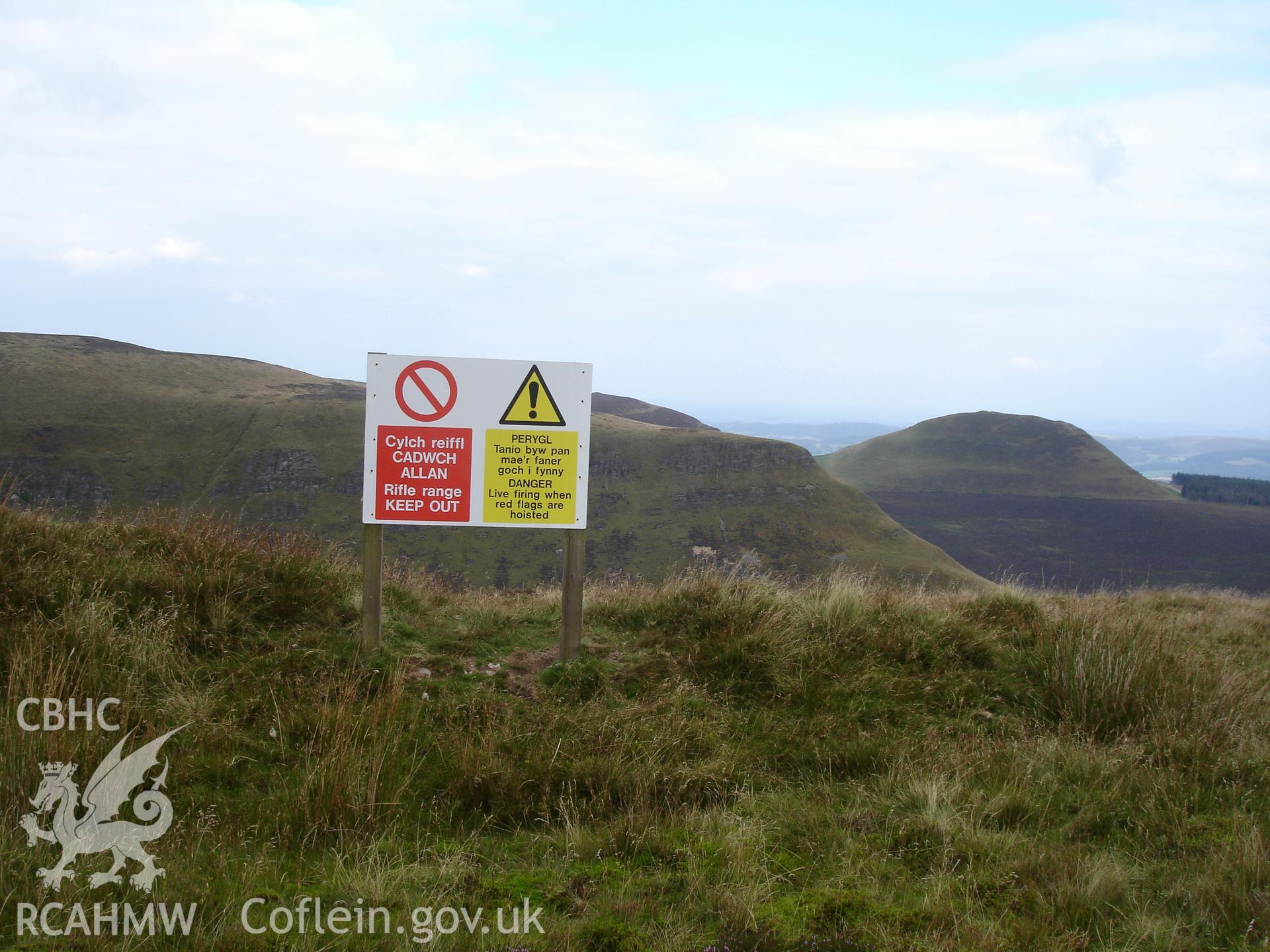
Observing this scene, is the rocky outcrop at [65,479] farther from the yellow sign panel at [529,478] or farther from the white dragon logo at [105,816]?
the white dragon logo at [105,816]

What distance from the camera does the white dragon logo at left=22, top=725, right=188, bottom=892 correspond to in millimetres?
3021

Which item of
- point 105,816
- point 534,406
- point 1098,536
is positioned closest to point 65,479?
point 534,406

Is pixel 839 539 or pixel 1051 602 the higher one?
pixel 1051 602

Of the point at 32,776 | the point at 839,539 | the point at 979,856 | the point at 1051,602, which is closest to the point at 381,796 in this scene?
the point at 32,776

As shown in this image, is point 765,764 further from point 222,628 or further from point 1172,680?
point 222,628

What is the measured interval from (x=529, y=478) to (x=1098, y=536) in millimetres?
120110

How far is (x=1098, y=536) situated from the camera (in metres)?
107

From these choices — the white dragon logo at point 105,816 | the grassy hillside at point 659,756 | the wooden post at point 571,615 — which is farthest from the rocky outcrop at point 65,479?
the white dragon logo at point 105,816

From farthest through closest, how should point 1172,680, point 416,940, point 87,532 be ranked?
1. point 87,532
2. point 1172,680
3. point 416,940

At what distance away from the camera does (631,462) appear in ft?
341

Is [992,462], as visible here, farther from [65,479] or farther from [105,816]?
[105,816]

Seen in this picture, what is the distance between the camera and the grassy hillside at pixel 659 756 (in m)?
3.10

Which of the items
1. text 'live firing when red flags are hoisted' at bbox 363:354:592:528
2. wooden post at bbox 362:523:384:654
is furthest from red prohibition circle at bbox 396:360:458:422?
wooden post at bbox 362:523:384:654

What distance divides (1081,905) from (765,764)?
1.78 m
